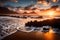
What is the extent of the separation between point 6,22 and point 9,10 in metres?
0.24

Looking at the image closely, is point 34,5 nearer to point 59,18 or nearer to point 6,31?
point 59,18

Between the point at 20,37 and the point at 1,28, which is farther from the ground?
the point at 1,28

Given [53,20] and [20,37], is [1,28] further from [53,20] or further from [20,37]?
[53,20]

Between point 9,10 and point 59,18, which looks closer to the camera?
point 59,18

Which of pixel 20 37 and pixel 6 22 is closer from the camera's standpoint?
pixel 20 37

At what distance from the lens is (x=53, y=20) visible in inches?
91.7

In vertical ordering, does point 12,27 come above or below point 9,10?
below

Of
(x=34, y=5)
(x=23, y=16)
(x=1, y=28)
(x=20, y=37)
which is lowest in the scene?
(x=20, y=37)

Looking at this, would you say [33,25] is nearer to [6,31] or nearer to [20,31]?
[20,31]

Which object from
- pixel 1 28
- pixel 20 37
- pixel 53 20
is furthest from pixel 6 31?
pixel 53 20

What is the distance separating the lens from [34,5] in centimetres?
240

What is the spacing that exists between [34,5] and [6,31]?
0.71m

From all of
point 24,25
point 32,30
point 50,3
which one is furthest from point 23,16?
point 50,3

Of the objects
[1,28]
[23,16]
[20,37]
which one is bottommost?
[20,37]
